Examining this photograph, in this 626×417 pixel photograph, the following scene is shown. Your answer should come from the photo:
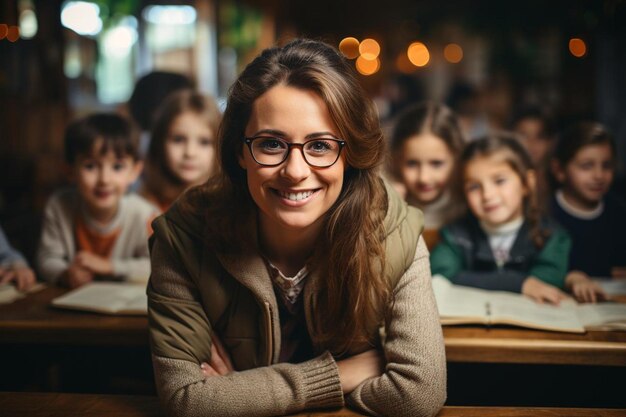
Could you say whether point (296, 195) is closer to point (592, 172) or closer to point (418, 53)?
point (592, 172)

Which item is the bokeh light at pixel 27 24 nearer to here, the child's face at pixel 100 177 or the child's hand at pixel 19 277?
the child's face at pixel 100 177

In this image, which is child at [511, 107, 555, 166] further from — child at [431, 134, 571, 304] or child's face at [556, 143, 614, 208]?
child at [431, 134, 571, 304]

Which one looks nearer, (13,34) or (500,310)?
(500,310)

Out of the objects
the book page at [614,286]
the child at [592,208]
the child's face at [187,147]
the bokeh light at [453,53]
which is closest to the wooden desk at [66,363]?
the child's face at [187,147]

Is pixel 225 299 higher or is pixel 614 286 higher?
pixel 225 299

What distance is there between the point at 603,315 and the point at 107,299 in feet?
5.34

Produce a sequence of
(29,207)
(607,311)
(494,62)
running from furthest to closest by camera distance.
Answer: (494,62), (29,207), (607,311)

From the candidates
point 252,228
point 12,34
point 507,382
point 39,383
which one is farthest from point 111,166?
point 12,34

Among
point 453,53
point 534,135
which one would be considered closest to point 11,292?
point 534,135

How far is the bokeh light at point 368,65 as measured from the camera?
14633mm

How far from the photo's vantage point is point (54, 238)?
8.55 feet

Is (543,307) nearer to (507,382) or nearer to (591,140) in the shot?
(507,382)

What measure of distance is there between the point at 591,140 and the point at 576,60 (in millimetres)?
5951

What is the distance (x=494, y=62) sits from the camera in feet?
21.0
